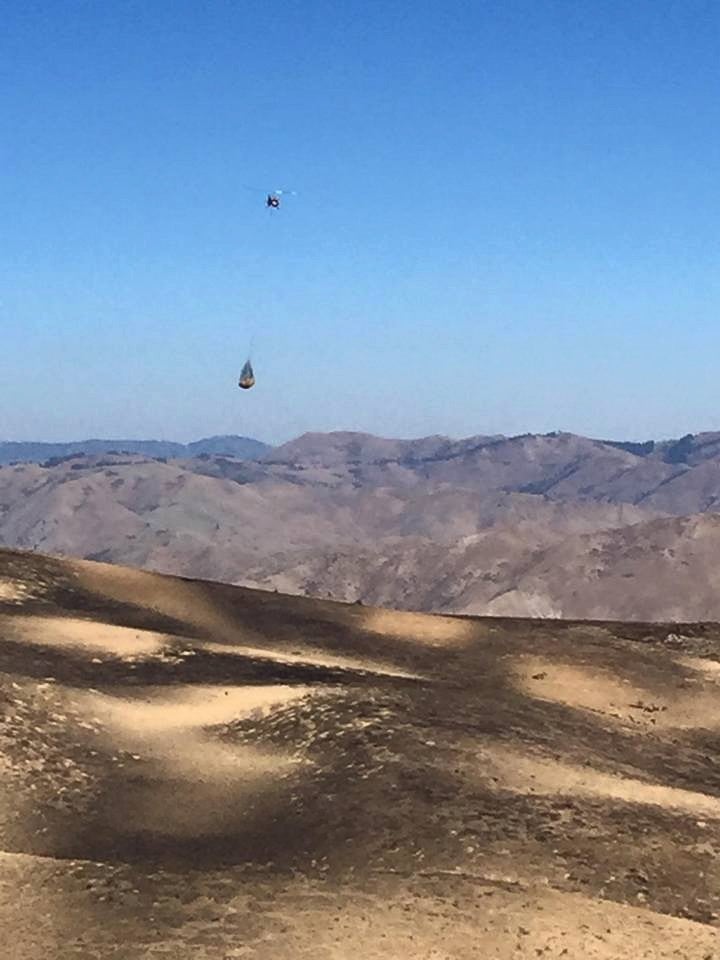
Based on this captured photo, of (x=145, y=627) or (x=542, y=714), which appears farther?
(x=145, y=627)

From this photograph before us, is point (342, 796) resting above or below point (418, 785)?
below

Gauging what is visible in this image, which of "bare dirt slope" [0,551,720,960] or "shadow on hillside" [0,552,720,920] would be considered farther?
"shadow on hillside" [0,552,720,920]

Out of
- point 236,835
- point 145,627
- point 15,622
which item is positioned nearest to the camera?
point 236,835

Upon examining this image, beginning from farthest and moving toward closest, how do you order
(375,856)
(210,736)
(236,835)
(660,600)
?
(660,600) < (210,736) < (236,835) < (375,856)

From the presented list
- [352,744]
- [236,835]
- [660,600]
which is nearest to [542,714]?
[352,744]

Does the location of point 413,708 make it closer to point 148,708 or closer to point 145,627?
point 148,708

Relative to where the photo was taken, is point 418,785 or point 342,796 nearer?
point 342,796

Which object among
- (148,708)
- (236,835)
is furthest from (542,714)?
(236,835)

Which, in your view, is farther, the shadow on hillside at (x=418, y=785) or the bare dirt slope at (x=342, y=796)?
the shadow on hillside at (x=418, y=785)
